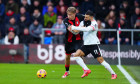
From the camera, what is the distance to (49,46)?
55.0 ft

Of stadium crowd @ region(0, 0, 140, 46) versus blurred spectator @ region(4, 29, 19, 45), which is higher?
stadium crowd @ region(0, 0, 140, 46)

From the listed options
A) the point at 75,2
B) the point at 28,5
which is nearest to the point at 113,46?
the point at 75,2

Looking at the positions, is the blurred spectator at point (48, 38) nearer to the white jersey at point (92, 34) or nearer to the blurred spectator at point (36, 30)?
the blurred spectator at point (36, 30)

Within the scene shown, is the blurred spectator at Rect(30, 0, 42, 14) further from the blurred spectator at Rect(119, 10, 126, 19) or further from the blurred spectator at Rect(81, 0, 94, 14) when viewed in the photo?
the blurred spectator at Rect(119, 10, 126, 19)

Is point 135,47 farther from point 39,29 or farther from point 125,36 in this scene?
point 39,29

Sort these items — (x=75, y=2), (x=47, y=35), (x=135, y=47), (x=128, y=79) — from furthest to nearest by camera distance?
(x=75, y=2) → (x=47, y=35) → (x=135, y=47) → (x=128, y=79)

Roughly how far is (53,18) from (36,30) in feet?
3.47

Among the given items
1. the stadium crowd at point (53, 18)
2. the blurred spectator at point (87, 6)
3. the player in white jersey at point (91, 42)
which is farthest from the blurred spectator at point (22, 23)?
the player in white jersey at point (91, 42)

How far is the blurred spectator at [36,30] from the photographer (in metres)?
17.7

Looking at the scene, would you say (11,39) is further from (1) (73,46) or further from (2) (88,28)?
(2) (88,28)

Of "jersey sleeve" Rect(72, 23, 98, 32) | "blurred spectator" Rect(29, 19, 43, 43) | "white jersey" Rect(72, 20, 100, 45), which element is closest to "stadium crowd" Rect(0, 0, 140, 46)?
"blurred spectator" Rect(29, 19, 43, 43)

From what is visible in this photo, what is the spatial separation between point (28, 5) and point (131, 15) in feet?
17.2

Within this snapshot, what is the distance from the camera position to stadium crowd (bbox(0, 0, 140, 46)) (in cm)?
1697

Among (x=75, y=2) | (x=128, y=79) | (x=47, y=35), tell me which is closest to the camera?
(x=128, y=79)
